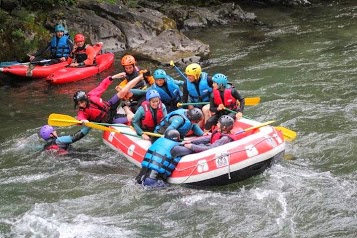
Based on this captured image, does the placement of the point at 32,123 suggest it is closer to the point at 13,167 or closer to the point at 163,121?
the point at 13,167

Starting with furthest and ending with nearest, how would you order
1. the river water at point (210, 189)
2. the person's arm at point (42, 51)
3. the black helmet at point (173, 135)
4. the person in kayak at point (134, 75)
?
the person's arm at point (42, 51) → the person in kayak at point (134, 75) → the black helmet at point (173, 135) → the river water at point (210, 189)

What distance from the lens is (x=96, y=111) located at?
811cm

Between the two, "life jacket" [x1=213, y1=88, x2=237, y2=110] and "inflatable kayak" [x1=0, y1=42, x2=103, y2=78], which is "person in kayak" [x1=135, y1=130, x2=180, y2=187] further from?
"inflatable kayak" [x1=0, y1=42, x2=103, y2=78]

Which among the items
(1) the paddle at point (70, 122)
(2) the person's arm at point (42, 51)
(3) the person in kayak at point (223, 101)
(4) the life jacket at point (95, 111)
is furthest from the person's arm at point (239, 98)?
(2) the person's arm at point (42, 51)

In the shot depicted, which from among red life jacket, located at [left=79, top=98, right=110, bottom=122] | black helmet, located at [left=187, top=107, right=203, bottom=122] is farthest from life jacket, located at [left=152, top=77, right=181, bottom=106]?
black helmet, located at [left=187, top=107, right=203, bottom=122]

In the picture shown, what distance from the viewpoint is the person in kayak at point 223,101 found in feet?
25.5

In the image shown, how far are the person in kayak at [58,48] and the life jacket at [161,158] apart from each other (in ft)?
22.5

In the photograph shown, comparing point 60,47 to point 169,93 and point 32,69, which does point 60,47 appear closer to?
point 32,69

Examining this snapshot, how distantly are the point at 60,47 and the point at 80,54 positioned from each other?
21.6 inches

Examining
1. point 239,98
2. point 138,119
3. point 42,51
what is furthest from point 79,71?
point 239,98

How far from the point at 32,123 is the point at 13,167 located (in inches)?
82.5

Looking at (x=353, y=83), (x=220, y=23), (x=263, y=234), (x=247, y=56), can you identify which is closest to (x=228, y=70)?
(x=247, y=56)

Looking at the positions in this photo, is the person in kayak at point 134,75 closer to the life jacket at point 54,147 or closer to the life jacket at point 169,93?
the life jacket at point 169,93

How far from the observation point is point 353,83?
10.5 m
